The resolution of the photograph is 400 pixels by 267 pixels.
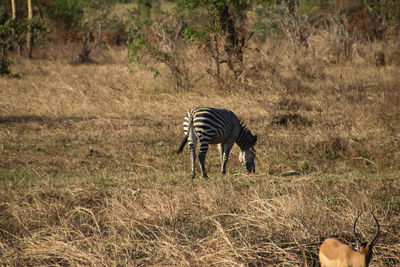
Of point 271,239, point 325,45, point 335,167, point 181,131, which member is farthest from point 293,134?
point 325,45

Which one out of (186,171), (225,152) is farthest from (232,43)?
(186,171)

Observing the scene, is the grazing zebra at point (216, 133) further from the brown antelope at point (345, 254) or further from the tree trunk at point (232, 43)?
the tree trunk at point (232, 43)

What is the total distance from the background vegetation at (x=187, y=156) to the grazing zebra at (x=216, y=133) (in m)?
0.29

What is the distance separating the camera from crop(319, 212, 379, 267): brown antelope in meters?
2.87

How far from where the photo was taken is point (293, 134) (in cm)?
916

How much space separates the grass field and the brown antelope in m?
0.85

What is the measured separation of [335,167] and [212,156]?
2.34m

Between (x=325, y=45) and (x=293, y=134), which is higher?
(x=325, y=45)

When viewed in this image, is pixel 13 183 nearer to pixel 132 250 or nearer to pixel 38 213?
pixel 38 213

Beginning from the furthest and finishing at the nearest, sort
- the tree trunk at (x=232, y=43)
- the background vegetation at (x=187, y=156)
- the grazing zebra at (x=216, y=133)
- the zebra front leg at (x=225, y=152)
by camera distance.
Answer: the tree trunk at (x=232, y=43)
the zebra front leg at (x=225, y=152)
the grazing zebra at (x=216, y=133)
the background vegetation at (x=187, y=156)

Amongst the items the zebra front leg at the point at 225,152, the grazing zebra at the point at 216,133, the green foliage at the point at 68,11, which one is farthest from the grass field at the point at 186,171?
the green foliage at the point at 68,11

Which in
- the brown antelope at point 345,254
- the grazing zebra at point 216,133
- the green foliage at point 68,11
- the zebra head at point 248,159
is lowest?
the zebra head at point 248,159

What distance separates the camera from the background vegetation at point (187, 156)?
14.1 ft

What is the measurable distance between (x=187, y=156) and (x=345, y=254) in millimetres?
5574
